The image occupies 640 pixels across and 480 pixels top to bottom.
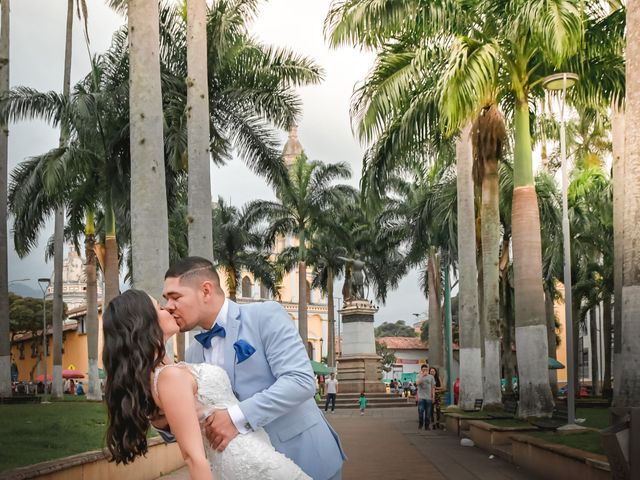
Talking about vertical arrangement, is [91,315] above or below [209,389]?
above

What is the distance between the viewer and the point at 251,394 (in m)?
3.60

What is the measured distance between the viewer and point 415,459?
15.8 metres

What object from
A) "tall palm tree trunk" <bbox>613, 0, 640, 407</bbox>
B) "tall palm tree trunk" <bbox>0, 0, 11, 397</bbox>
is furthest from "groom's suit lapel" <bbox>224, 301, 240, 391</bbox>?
"tall palm tree trunk" <bbox>0, 0, 11, 397</bbox>

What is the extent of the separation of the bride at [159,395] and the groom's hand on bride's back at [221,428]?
2cm

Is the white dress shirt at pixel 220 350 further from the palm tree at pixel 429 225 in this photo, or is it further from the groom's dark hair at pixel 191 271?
the palm tree at pixel 429 225

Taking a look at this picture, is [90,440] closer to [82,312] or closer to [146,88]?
[146,88]

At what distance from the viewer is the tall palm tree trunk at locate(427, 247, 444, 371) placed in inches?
1799

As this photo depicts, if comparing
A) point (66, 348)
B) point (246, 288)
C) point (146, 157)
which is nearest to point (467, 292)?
point (146, 157)

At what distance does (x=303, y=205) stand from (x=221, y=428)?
4918 cm

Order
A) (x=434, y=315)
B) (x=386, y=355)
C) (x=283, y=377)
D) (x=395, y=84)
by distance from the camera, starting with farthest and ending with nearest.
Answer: (x=386, y=355), (x=434, y=315), (x=395, y=84), (x=283, y=377)

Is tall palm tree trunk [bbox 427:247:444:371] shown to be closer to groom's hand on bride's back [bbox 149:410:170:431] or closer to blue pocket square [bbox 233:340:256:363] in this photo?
blue pocket square [bbox 233:340:256:363]

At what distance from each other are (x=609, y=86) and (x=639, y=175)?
7.41m

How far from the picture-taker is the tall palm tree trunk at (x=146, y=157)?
41.5ft

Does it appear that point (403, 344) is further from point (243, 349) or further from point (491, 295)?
point (243, 349)
